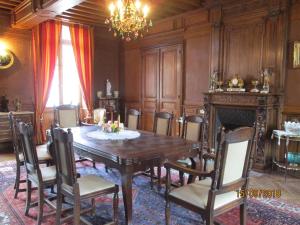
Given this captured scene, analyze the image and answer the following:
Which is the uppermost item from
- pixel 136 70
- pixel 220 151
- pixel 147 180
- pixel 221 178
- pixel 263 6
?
pixel 263 6

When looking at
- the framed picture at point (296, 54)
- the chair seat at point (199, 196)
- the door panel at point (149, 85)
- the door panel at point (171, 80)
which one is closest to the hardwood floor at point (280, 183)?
the chair seat at point (199, 196)

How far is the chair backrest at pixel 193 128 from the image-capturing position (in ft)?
11.1

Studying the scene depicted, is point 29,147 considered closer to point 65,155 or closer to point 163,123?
point 65,155

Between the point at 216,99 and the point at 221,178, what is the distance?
312 cm

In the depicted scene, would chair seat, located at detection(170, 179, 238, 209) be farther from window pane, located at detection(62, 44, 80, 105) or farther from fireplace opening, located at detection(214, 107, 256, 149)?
window pane, located at detection(62, 44, 80, 105)

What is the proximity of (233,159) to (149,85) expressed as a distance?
494 centimetres

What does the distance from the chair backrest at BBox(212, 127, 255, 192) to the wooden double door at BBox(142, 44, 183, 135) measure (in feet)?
12.8

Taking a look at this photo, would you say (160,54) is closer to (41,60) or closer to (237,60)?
(237,60)

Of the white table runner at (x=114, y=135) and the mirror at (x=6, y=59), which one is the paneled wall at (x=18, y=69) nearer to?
the mirror at (x=6, y=59)

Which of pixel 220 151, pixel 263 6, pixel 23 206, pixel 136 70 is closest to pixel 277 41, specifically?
pixel 263 6

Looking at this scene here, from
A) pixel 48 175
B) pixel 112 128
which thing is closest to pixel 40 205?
pixel 48 175

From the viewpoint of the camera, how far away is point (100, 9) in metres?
5.57

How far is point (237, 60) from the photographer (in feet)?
16.2

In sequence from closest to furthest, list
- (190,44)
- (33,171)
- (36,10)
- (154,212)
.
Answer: (33,171) → (154,212) → (36,10) → (190,44)
